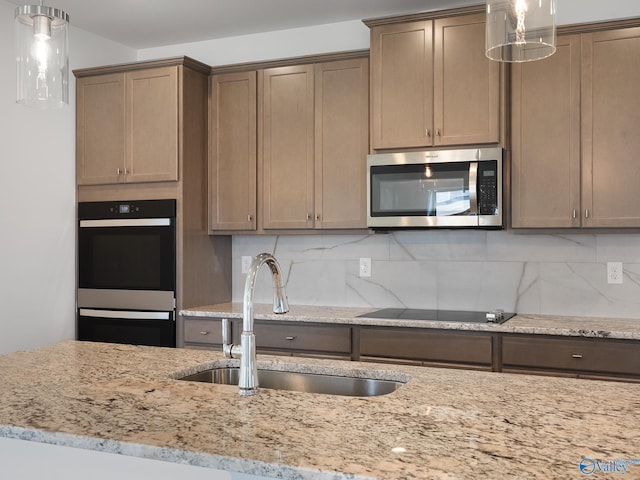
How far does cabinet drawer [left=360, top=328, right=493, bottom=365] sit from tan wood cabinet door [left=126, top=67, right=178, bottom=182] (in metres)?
1.58

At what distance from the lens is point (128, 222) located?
405 centimetres

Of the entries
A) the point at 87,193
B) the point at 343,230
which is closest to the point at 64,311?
the point at 87,193

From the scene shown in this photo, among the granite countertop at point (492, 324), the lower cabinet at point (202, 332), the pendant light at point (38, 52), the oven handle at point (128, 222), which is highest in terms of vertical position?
the pendant light at point (38, 52)

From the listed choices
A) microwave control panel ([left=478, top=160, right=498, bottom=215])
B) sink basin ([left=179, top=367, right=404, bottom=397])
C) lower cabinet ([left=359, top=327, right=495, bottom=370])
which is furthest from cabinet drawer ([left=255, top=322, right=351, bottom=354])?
sink basin ([left=179, top=367, right=404, bottom=397])

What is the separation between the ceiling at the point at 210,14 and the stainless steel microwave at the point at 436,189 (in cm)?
94

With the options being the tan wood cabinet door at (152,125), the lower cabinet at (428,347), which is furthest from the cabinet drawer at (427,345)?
the tan wood cabinet door at (152,125)

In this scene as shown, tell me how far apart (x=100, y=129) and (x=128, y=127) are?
0.22 m

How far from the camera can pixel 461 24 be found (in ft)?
11.3

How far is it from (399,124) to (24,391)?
245 centimetres

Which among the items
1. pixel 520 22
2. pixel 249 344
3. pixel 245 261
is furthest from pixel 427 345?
pixel 520 22

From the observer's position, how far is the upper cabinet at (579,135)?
10.5 feet

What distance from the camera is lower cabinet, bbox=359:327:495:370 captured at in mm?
3166

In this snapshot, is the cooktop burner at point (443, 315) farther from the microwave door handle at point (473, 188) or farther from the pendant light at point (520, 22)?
the pendant light at point (520, 22)

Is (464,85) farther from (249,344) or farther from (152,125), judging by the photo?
(249,344)
